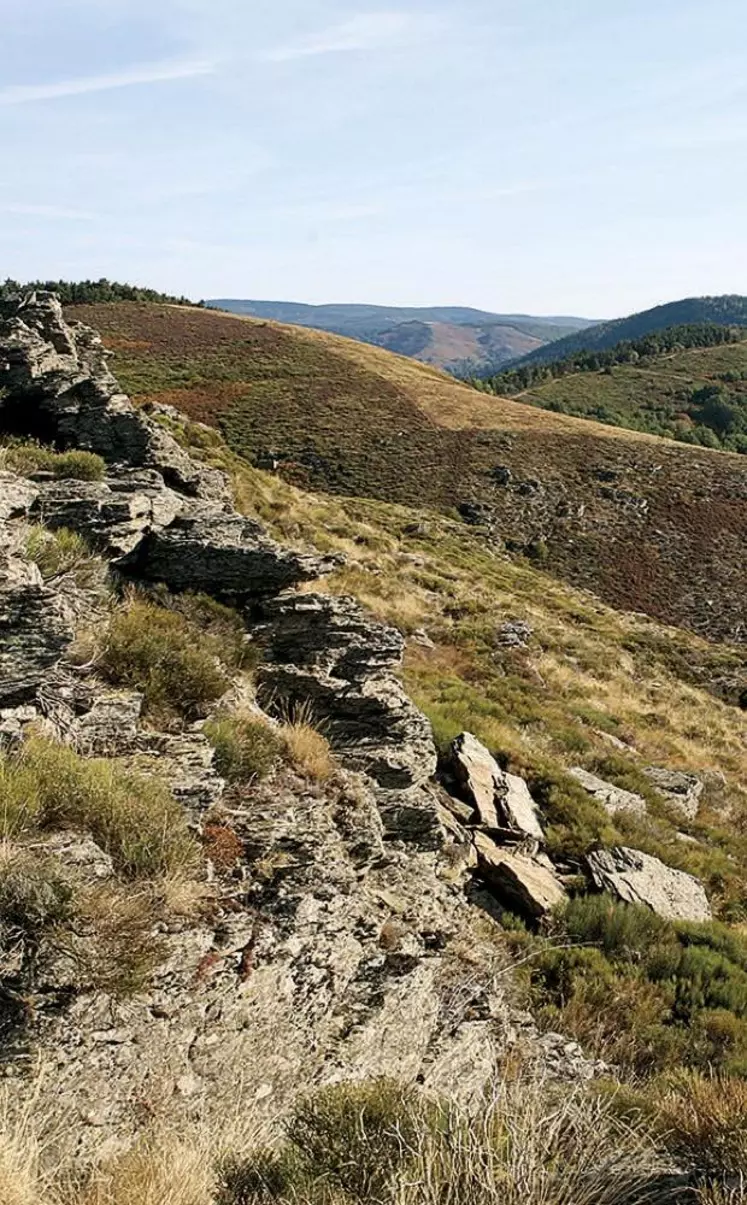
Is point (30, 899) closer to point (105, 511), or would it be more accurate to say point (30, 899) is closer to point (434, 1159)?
point (434, 1159)

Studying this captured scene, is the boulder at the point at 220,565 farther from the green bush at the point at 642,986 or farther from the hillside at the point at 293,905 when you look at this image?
the green bush at the point at 642,986

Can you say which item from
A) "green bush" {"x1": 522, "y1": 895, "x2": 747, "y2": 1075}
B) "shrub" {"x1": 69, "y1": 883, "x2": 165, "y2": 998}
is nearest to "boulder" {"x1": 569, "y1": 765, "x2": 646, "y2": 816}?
"green bush" {"x1": 522, "y1": 895, "x2": 747, "y2": 1075}

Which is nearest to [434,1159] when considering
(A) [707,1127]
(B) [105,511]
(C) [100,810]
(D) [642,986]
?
(A) [707,1127]

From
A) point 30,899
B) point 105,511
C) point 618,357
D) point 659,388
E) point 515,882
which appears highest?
point 618,357

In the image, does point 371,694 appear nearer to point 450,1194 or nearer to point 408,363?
point 450,1194

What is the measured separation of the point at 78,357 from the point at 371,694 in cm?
1432

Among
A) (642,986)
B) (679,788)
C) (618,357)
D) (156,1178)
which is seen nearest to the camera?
(156,1178)

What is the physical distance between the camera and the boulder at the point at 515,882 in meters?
8.32

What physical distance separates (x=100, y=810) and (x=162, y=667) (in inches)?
97.0

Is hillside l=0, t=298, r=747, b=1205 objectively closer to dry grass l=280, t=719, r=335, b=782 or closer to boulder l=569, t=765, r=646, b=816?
dry grass l=280, t=719, r=335, b=782

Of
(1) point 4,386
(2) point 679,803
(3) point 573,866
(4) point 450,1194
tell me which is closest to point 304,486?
(1) point 4,386

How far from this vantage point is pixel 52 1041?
3.57m

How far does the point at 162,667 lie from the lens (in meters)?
7.19

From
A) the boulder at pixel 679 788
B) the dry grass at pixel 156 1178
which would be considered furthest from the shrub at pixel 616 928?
the dry grass at pixel 156 1178
